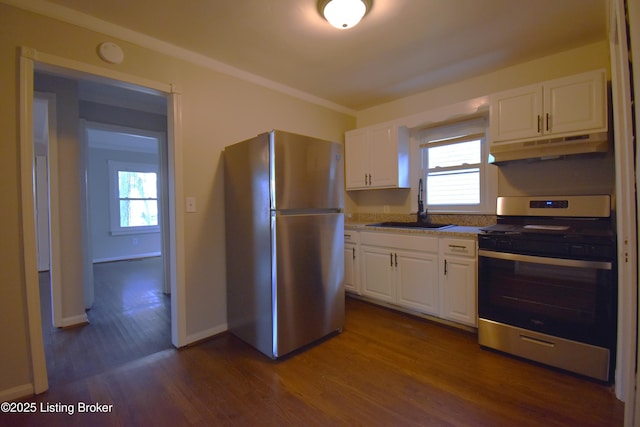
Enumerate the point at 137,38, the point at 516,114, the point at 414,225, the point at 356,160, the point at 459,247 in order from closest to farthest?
the point at 137,38, the point at 516,114, the point at 459,247, the point at 414,225, the point at 356,160

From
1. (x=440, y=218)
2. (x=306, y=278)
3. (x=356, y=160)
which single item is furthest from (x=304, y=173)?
(x=440, y=218)

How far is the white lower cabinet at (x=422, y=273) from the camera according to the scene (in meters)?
2.35

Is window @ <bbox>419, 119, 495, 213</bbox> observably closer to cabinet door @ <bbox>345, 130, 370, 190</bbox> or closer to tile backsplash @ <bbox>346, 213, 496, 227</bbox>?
tile backsplash @ <bbox>346, 213, 496, 227</bbox>

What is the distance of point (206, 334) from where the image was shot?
2.40 m

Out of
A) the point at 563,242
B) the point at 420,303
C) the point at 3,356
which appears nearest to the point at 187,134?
the point at 3,356

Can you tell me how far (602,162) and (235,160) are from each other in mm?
2925

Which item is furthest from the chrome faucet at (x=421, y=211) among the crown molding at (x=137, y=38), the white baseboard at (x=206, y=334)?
the white baseboard at (x=206, y=334)

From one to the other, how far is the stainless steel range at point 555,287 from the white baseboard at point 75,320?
11.9 feet

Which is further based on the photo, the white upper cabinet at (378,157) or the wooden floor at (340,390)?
the white upper cabinet at (378,157)

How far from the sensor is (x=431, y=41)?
2.16m

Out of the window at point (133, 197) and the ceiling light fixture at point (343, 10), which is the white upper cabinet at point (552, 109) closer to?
the ceiling light fixture at point (343, 10)

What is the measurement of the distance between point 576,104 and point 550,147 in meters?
0.32

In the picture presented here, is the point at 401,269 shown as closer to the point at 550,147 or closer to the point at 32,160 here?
the point at 550,147

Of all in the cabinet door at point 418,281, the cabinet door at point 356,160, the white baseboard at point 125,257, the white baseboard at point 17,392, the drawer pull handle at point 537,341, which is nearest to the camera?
the white baseboard at point 17,392
